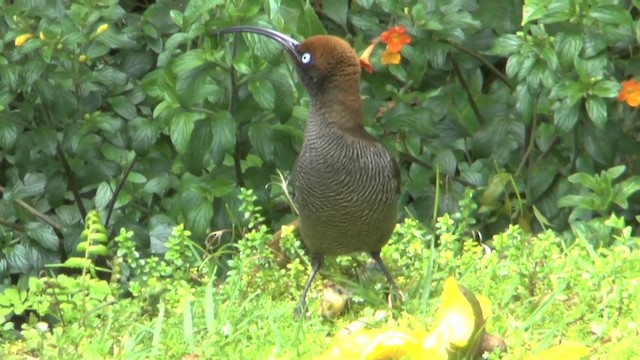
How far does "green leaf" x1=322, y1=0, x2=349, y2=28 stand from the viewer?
22.7 feet

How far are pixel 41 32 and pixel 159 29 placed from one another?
86cm

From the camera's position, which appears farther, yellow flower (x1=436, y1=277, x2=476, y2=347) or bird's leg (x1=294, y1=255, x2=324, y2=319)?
bird's leg (x1=294, y1=255, x2=324, y2=319)

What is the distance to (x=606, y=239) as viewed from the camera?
616 cm

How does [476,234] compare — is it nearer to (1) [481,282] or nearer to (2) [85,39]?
(1) [481,282]

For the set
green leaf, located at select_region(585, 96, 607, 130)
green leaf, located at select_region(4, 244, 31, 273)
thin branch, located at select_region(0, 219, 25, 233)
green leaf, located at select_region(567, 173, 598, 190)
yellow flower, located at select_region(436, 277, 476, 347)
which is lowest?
green leaf, located at select_region(4, 244, 31, 273)

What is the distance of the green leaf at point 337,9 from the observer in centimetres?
693

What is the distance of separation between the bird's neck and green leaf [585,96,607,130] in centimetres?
147

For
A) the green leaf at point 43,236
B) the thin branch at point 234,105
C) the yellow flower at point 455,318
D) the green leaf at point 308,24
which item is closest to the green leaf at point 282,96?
the thin branch at point 234,105

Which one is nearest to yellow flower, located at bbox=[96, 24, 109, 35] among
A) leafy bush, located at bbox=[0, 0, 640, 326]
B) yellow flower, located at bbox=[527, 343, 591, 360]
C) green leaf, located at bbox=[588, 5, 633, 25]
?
leafy bush, located at bbox=[0, 0, 640, 326]

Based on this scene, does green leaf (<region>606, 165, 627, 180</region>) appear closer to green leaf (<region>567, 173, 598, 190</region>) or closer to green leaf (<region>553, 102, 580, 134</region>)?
green leaf (<region>567, 173, 598, 190</region>)

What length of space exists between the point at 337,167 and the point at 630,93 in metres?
1.76

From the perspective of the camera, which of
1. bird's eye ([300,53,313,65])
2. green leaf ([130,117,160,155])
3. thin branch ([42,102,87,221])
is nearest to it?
bird's eye ([300,53,313,65])

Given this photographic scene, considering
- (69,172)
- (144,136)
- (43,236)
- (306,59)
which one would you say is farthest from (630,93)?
(43,236)

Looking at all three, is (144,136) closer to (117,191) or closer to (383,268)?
(117,191)
